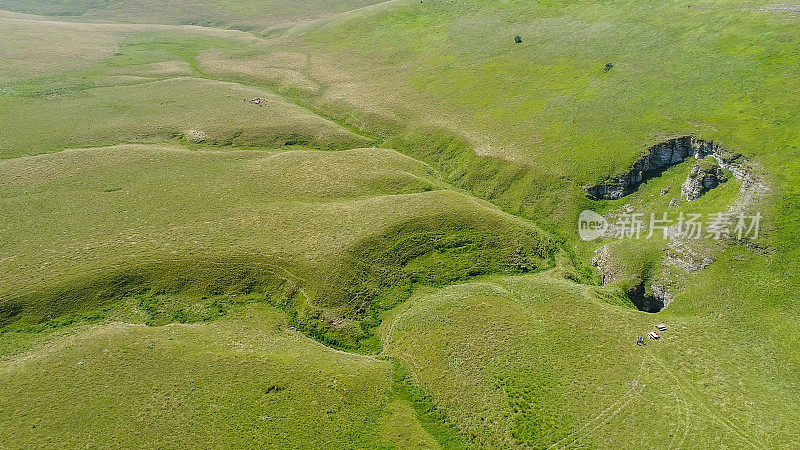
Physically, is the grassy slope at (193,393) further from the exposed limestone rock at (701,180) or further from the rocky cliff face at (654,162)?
the exposed limestone rock at (701,180)

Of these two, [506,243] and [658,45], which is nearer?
[506,243]

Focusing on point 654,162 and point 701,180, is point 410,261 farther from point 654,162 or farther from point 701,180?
point 654,162

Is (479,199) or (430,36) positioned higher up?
(430,36)

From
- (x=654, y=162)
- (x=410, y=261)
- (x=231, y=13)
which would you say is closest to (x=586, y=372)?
(x=410, y=261)

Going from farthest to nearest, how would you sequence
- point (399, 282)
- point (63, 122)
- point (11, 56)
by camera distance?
point (11, 56)
point (63, 122)
point (399, 282)

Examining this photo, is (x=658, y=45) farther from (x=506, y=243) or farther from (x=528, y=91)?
(x=506, y=243)

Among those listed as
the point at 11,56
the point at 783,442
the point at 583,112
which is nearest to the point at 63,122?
the point at 11,56

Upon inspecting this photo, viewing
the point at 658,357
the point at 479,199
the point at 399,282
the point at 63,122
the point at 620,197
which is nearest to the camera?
the point at 658,357

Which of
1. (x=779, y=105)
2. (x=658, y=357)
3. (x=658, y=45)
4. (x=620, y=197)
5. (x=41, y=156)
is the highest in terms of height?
(x=658, y=45)

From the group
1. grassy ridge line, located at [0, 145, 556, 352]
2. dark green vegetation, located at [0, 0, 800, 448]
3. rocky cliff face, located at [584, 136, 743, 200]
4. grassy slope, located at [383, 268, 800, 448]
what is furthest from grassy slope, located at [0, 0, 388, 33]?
grassy slope, located at [383, 268, 800, 448]
